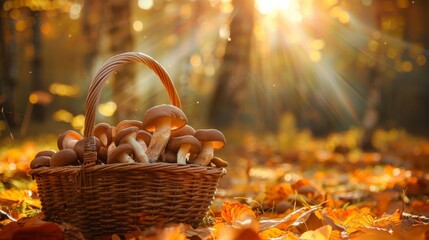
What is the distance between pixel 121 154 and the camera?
2391 millimetres

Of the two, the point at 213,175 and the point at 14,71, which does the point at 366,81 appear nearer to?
the point at 14,71

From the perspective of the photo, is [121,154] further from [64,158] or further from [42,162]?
[42,162]

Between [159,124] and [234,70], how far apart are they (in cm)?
914

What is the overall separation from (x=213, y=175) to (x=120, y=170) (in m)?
0.47

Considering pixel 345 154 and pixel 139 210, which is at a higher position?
pixel 139 210

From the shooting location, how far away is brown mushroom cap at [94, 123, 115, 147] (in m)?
2.70

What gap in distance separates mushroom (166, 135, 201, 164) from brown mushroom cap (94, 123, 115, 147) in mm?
308

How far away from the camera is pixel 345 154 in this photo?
11.8 m

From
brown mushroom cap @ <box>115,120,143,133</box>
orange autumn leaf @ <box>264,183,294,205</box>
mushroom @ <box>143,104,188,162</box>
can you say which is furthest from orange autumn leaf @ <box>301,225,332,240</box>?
orange autumn leaf @ <box>264,183,294,205</box>

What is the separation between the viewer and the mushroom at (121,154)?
2359 mm

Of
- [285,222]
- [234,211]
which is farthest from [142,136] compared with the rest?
[285,222]

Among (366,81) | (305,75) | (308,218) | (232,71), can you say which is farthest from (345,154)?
(366,81)

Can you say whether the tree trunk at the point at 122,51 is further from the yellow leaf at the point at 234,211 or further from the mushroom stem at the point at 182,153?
the yellow leaf at the point at 234,211

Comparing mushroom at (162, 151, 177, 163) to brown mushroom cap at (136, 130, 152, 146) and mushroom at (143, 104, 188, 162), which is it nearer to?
mushroom at (143, 104, 188, 162)
